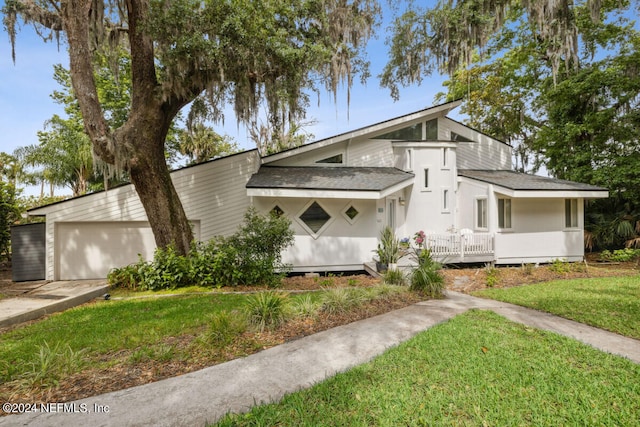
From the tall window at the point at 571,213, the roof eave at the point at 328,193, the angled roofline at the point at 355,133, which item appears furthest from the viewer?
the angled roofline at the point at 355,133

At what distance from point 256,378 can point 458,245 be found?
902 cm

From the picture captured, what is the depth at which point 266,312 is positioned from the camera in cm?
456

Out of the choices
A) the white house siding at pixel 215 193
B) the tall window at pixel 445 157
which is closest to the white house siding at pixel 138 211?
the white house siding at pixel 215 193

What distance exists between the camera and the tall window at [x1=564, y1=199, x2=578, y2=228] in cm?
1137

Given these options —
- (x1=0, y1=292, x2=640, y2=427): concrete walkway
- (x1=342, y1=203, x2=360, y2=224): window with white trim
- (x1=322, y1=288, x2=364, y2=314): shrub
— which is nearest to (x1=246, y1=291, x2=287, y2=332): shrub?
(x1=0, y1=292, x2=640, y2=427): concrete walkway

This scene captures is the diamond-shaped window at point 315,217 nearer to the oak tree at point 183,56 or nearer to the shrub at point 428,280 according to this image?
the oak tree at point 183,56

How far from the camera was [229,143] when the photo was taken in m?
28.9

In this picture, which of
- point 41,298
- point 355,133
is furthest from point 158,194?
point 355,133

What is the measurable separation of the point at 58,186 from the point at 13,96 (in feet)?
29.4

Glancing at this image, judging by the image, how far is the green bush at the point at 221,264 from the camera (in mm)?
7633

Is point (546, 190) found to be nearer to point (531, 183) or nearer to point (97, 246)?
point (531, 183)

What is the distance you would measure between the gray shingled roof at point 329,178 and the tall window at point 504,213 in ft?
12.9

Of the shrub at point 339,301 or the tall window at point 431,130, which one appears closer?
the shrub at point 339,301

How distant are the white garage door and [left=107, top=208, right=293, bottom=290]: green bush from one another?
2023 mm
